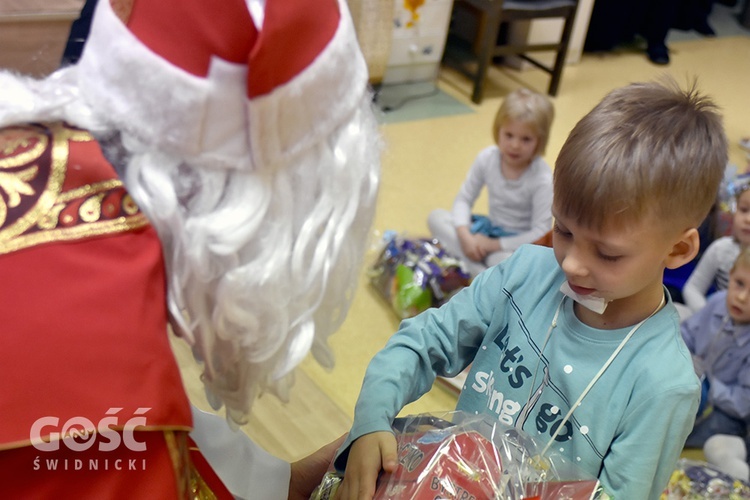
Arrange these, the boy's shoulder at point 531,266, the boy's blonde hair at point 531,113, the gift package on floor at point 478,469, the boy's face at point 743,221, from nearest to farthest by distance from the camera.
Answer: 1. the gift package on floor at point 478,469
2. the boy's shoulder at point 531,266
3. the boy's face at point 743,221
4. the boy's blonde hair at point 531,113

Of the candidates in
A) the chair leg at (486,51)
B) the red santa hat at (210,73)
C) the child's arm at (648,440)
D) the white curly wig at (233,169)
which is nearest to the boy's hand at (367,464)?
the white curly wig at (233,169)

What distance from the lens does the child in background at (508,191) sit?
2.46 metres

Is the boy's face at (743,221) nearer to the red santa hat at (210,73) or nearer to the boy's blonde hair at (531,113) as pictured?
the boy's blonde hair at (531,113)

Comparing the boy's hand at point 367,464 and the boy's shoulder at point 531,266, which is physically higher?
the boy's shoulder at point 531,266

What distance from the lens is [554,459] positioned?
0.94m

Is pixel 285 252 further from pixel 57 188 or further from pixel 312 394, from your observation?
pixel 312 394

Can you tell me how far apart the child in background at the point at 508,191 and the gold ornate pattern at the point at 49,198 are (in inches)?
76.4

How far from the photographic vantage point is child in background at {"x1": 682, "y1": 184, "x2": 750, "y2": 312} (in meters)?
2.24

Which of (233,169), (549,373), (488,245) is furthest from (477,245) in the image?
(233,169)

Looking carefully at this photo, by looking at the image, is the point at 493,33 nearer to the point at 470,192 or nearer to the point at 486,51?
the point at 486,51

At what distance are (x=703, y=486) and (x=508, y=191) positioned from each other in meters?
1.16

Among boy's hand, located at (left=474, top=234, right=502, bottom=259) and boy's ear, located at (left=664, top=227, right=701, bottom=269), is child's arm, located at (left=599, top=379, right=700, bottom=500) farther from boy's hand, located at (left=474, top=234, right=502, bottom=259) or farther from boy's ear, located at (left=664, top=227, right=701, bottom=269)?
boy's hand, located at (left=474, top=234, right=502, bottom=259)

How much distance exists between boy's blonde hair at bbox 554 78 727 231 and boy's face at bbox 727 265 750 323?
1.19 metres

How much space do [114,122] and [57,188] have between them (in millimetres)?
93
